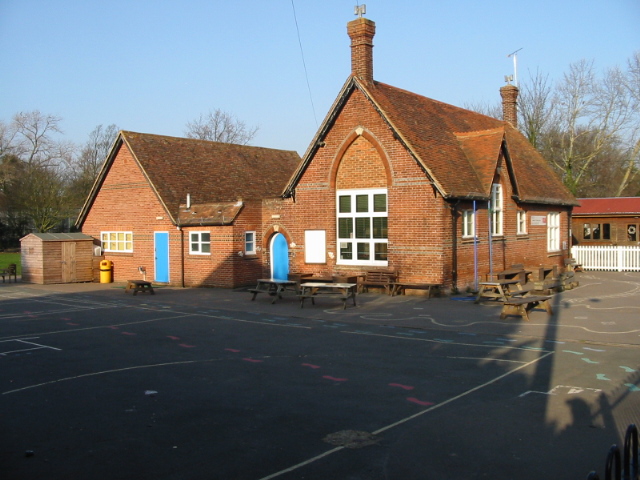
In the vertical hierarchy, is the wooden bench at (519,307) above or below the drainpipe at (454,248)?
below

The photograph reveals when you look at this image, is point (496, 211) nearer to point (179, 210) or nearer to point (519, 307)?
point (519, 307)

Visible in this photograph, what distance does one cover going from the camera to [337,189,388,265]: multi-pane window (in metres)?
22.7

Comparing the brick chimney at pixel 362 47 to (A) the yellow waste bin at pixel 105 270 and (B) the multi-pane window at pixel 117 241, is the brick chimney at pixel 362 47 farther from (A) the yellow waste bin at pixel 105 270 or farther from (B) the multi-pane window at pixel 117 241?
(A) the yellow waste bin at pixel 105 270

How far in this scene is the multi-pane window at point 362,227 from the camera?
22.7 metres

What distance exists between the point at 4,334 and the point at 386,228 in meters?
12.7

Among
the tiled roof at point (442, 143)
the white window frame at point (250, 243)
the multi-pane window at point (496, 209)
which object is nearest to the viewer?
the tiled roof at point (442, 143)

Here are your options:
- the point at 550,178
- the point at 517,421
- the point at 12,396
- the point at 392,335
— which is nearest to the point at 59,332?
the point at 12,396

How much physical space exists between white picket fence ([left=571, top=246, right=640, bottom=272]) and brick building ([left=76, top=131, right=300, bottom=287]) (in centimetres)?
1620

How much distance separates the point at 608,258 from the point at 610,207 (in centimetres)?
487

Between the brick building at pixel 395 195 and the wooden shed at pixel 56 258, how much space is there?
9805 mm

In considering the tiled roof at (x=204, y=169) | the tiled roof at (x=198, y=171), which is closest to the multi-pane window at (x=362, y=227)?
the tiled roof at (x=198, y=171)

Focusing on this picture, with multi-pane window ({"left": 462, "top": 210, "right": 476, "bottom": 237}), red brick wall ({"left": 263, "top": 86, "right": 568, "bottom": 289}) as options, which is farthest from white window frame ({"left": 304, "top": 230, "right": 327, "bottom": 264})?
multi-pane window ({"left": 462, "top": 210, "right": 476, "bottom": 237})

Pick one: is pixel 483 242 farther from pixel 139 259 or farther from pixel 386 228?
pixel 139 259

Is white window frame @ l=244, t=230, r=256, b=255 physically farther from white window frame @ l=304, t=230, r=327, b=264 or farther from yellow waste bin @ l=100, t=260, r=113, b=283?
yellow waste bin @ l=100, t=260, r=113, b=283
